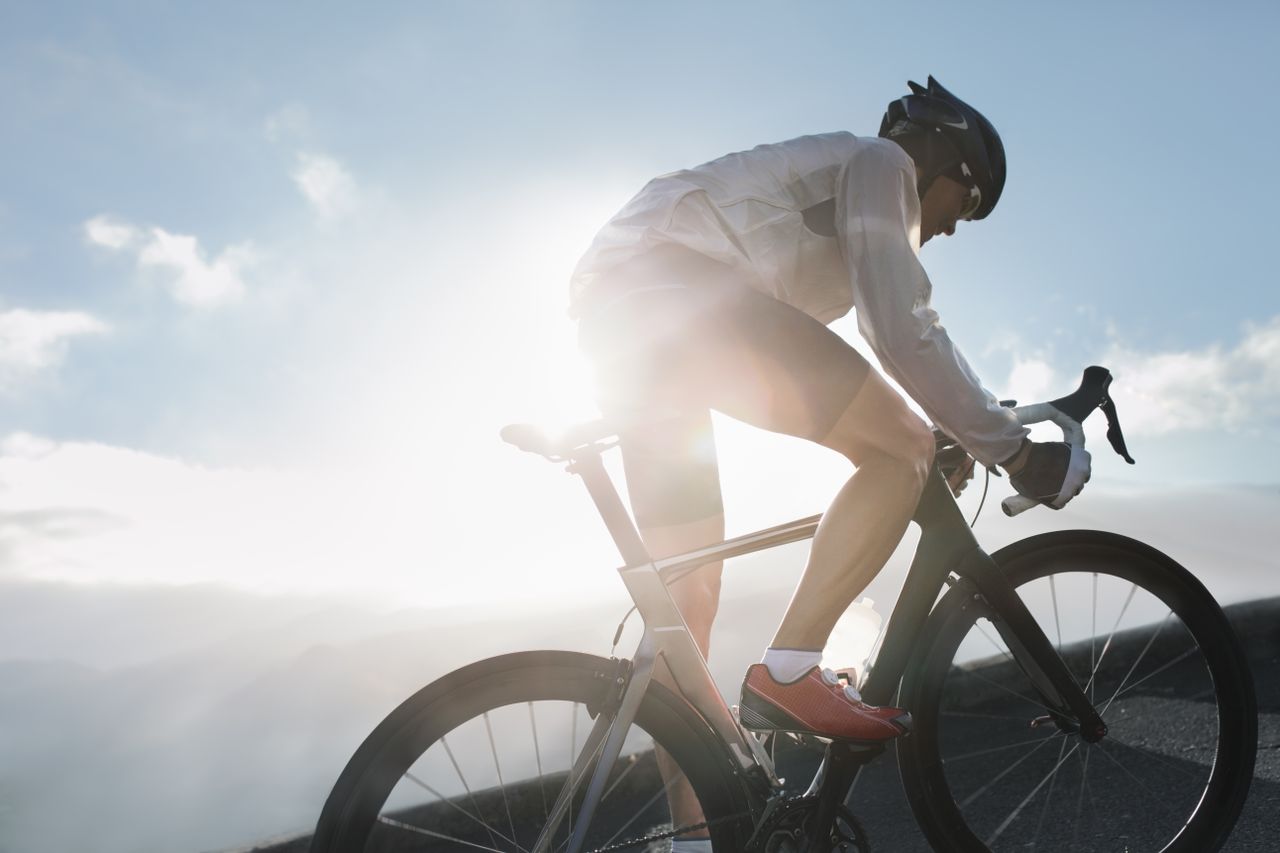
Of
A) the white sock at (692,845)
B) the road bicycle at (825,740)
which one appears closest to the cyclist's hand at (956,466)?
the road bicycle at (825,740)

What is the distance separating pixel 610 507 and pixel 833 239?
2.74 ft

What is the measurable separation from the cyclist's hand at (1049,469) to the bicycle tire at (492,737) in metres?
0.87

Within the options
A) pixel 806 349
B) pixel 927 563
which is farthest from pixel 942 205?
pixel 927 563

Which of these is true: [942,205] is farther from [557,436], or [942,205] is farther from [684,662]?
[684,662]

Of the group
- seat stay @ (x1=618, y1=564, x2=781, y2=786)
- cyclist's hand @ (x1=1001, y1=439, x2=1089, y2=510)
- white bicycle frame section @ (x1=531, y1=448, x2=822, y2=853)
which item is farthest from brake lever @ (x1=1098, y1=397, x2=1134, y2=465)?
seat stay @ (x1=618, y1=564, x2=781, y2=786)

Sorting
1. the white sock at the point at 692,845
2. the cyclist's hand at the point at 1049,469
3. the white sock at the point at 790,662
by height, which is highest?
the cyclist's hand at the point at 1049,469

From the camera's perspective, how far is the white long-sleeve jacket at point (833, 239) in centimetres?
178

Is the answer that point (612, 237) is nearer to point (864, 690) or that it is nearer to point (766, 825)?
point (864, 690)

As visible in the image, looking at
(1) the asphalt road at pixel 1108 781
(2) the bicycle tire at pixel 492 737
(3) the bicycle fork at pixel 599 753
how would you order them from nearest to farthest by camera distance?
(2) the bicycle tire at pixel 492 737 < (3) the bicycle fork at pixel 599 753 < (1) the asphalt road at pixel 1108 781

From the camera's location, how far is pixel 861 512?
1737 mm

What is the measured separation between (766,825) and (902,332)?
105 cm

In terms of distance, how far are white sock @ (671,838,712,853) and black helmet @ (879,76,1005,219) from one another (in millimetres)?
1613

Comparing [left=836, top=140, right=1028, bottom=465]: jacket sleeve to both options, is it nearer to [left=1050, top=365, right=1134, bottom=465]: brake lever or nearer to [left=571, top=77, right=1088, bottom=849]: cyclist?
[left=571, top=77, right=1088, bottom=849]: cyclist

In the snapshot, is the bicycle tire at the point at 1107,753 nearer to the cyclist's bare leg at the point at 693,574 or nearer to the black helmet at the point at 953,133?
the cyclist's bare leg at the point at 693,574
